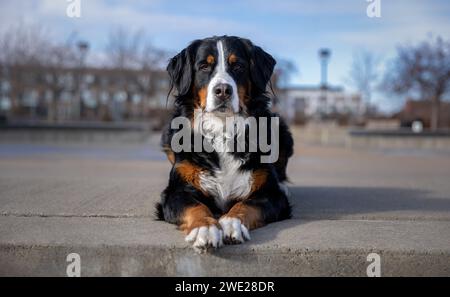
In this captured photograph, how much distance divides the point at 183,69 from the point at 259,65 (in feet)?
2.31

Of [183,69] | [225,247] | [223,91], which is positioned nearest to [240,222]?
→ [225,247]

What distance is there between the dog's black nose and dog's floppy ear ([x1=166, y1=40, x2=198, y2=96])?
46 centimetres

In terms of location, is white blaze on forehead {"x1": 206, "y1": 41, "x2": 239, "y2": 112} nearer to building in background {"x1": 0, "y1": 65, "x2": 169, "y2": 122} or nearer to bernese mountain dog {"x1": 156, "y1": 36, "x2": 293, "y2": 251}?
bernese mountain dog {"x1": 156, "y1": 36, "x2": 293, "y2": 251}

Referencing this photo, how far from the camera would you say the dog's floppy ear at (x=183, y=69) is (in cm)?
453

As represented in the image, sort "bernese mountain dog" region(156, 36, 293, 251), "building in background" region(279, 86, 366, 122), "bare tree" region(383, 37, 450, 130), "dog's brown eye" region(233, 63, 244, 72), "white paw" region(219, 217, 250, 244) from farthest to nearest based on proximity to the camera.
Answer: "building in background" region(279, 86, 366, 122) < "bare tree" region(383, 37, 450, 130) < "dog's brown eye" region(233, 63, 244, 72) < "bernese mountain dog" region(156, 36, 293, 251) < "white paw" region(219, 217, 250, 244)

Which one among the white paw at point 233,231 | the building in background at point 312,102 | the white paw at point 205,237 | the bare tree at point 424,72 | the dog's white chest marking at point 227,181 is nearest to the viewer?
the white paw at point 205,237

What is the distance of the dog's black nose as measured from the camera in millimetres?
4121

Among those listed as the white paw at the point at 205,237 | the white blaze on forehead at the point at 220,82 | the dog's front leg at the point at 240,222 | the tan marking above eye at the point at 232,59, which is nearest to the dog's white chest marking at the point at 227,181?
the dog's front leg at the point at 240,222

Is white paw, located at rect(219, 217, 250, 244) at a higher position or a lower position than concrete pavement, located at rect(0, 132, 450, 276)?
higher

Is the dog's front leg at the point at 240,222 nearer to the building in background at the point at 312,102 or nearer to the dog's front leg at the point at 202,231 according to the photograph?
the dog's front leg at the point at 202,231

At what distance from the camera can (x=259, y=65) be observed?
4648 millimetres

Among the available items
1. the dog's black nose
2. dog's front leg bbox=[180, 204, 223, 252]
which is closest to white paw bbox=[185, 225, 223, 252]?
dog's front leg bbox=[180, 204, 223, 252]

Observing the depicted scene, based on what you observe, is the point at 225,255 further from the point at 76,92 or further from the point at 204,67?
the point at 76,92

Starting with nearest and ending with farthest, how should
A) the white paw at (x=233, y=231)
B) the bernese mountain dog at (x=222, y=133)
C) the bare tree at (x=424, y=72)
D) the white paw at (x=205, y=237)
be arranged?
the white paw at (x=205, y=237)
the white paw at (x=233, y=231)
the bernese mountain dog at (x=222, y=133)
the bare tree at (x=424, y=72)
